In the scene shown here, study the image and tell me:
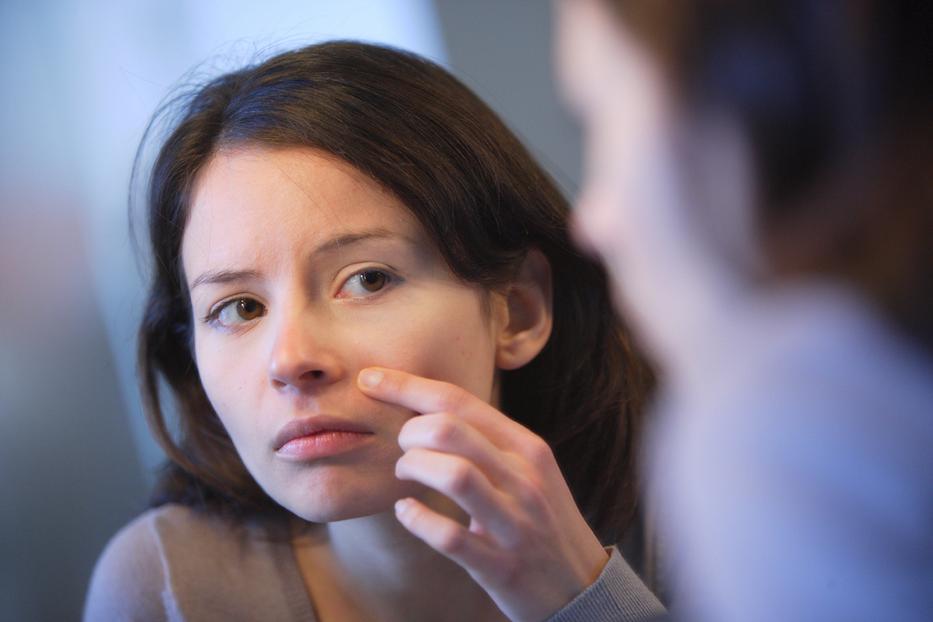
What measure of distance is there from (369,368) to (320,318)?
0.21 ft

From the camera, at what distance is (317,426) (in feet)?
2.33

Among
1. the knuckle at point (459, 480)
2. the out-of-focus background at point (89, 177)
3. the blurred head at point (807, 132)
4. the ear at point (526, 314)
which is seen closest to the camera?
the blurred head at point (807, 132)

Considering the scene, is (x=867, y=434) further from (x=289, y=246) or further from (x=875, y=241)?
(x=289, y=246)

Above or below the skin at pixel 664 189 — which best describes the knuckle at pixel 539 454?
below

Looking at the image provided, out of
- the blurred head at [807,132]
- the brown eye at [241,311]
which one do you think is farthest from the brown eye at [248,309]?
the blurred head at [807,132]

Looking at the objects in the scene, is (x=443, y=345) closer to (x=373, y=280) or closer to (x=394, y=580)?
(x=373, y=280)

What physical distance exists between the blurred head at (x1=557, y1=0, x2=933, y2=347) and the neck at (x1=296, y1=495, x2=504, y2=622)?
0.52 metres

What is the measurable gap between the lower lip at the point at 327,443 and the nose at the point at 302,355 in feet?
0.16

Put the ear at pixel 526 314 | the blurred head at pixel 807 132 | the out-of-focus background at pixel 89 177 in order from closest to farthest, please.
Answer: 1. the blurred head at pixel 807 132
2. the ear at pixel 526 314
3. the out-of-focus background at pixel 89 177

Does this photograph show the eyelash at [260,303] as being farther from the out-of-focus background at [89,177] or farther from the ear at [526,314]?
the out-of-focus background at [89,177]

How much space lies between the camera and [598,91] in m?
0.53

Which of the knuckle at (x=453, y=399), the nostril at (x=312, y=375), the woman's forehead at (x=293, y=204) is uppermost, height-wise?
the woman's forehead at (x=293, y=204)

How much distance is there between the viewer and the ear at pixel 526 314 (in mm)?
860

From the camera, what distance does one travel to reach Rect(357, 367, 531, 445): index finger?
665mm
